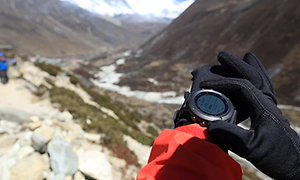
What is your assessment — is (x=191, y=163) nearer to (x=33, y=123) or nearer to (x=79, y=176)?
(x=79, y=176)

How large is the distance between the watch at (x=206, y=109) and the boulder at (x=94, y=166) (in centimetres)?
367

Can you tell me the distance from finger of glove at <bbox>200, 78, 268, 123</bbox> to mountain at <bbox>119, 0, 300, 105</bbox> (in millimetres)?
25311

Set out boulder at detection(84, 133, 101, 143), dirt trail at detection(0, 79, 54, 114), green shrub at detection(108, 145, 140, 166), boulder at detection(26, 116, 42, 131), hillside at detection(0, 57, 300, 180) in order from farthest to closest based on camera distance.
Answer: dirt trail at detection(0, 79, 54, 114)
boulder at detection(84, 133, 101, 143)
green shrub at detection(108, 145, 140, 166)
boulder at detection(26, 116, 42, 131)
hillside at detection(0, 57, 300, 180)

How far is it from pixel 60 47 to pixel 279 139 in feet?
358

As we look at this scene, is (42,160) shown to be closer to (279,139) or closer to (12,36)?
(279,139)

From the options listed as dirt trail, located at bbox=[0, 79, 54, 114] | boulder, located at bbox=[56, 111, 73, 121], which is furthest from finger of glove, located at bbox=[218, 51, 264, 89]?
dirt trail, located at bbox=[0, 79, 54, 114]

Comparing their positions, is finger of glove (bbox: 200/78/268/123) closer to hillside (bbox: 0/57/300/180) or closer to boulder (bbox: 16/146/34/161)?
hillside (bbox: 0/57/300/180)

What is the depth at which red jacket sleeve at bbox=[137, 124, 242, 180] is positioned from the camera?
4.50 feet

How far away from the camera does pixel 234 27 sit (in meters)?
45.2

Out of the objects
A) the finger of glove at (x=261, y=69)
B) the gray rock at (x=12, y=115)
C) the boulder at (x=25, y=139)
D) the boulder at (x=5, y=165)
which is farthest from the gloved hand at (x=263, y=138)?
the gray rock at (x=12, y=115)

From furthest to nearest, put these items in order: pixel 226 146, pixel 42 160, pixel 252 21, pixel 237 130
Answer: pixel 252 21 → pixel 42 160 → pixel 226 146 → pixel 237 130

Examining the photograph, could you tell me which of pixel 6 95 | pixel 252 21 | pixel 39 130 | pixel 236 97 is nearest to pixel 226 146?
pixel 236 97

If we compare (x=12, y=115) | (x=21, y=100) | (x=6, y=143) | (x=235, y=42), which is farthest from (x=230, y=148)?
(x=235, y=42)

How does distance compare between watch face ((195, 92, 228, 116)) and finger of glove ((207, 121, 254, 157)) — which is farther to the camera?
watch face ((195, 92, 228, 116))
